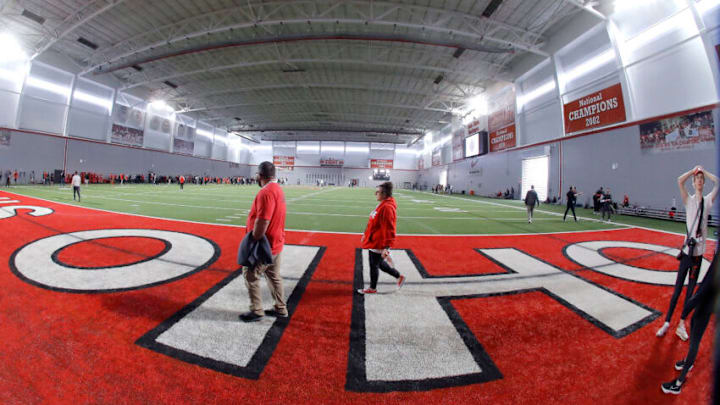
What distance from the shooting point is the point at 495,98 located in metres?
25.0

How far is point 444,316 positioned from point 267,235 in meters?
2.19

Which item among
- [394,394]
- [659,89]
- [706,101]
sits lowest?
[394,394]

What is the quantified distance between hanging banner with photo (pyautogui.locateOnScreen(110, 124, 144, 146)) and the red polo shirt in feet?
126

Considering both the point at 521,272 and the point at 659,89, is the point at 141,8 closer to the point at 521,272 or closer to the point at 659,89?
the point at 521,272

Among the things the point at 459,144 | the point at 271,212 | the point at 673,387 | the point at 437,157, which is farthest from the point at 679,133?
the point at 437,157

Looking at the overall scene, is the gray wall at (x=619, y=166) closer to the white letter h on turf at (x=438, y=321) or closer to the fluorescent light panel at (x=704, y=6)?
the fluorescent light panel at (x=704, y=6)

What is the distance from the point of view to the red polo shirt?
245cm

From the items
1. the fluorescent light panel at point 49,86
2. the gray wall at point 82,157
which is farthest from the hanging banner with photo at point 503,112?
the gray wall at point 82,157

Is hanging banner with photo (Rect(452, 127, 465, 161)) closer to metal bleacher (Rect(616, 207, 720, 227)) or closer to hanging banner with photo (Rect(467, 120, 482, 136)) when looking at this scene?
hanging banner with photo (Rect(467, 120, 482, 136))

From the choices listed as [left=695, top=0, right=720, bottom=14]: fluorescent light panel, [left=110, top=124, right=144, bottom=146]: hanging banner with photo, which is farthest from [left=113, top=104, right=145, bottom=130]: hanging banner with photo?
[left=695, top=0, right=720, bottom=14]: fluorescent light panel

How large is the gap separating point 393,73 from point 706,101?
1943 cm

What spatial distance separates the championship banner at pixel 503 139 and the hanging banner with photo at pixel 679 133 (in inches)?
384

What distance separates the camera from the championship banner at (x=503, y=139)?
22.8 meters

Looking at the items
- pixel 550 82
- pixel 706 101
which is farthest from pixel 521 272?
pixel 550 82
